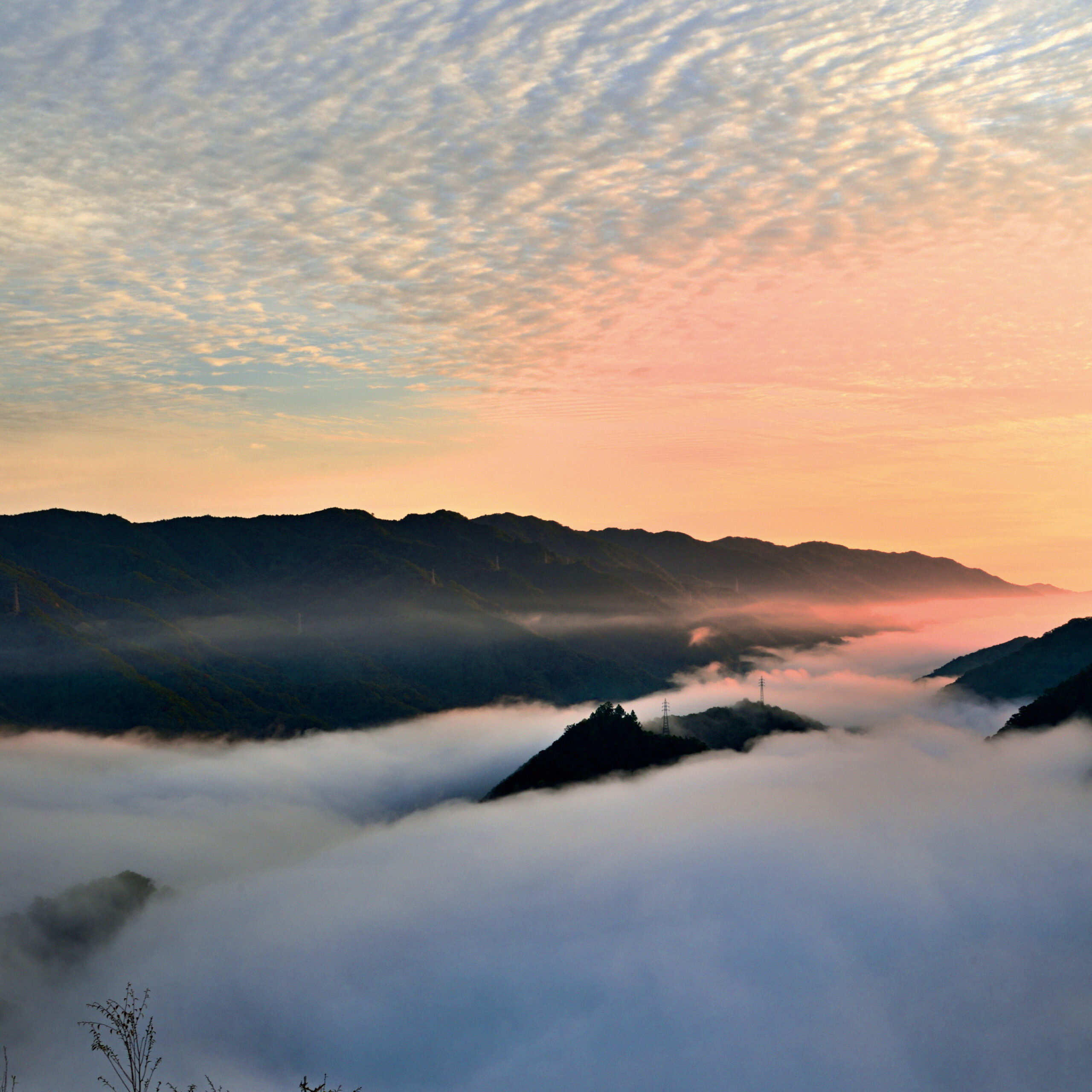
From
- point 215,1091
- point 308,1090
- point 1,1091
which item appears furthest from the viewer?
point 215,1091

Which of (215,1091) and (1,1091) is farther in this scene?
(215,1091)

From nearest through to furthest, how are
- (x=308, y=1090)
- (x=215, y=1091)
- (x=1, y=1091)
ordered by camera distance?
(x=308, y=1090)
(x=1, y=1091)
(x=215, y=1091)

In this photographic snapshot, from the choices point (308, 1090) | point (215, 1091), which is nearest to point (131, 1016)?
point (308, 1090)

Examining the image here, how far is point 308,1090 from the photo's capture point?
3906 centimetres

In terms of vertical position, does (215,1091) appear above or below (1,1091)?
below

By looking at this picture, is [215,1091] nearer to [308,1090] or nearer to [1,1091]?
[1,1091]

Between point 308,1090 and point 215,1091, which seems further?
point 215,1091

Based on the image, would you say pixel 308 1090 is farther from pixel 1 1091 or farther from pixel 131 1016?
pixel 1 1091

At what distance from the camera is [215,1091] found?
50.4 m

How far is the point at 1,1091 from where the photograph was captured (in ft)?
148

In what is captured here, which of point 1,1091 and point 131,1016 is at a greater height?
point 131,1016

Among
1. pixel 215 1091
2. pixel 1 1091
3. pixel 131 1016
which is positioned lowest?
pixel 215 1091

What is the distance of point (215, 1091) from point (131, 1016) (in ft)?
40.8

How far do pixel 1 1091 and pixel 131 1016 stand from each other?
34.0 feet
